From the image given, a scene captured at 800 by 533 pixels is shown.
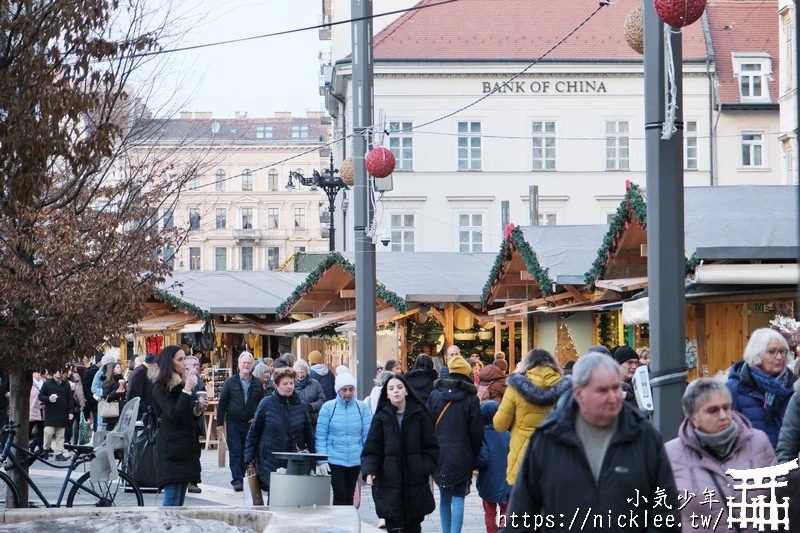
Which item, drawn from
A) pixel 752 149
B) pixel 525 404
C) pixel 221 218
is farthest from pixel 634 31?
pixel 752 149

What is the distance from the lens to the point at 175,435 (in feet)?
42.5

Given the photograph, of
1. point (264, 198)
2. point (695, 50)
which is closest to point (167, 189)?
point (695, 50)

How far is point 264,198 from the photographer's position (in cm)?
12388

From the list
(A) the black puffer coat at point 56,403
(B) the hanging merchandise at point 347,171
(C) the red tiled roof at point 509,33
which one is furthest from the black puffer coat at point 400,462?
(C) the red tiled roof at point 509,33

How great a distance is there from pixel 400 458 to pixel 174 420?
2453mm

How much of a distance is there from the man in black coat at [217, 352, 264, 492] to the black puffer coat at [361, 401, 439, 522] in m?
6.78

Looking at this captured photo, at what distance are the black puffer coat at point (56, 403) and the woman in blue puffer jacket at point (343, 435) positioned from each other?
1305 cm

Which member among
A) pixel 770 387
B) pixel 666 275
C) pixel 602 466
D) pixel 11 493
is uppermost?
→ pixel 666 275

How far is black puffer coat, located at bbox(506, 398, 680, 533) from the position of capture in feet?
19.5

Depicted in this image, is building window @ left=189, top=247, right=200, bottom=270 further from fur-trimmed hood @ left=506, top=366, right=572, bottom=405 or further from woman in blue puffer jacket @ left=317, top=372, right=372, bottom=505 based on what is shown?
fur-trimmed hood @ left=506, top=366, right=572, bottom=405

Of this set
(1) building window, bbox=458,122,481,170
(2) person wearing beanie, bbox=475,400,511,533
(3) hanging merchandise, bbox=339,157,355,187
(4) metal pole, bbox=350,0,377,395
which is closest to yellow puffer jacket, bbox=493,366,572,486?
(2) person wearing beanie, bbox=475,400,511,533

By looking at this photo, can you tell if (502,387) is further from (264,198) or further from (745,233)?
(264,198)

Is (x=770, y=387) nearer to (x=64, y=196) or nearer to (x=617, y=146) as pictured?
(x=64, y=196)

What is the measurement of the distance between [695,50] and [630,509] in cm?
5041
